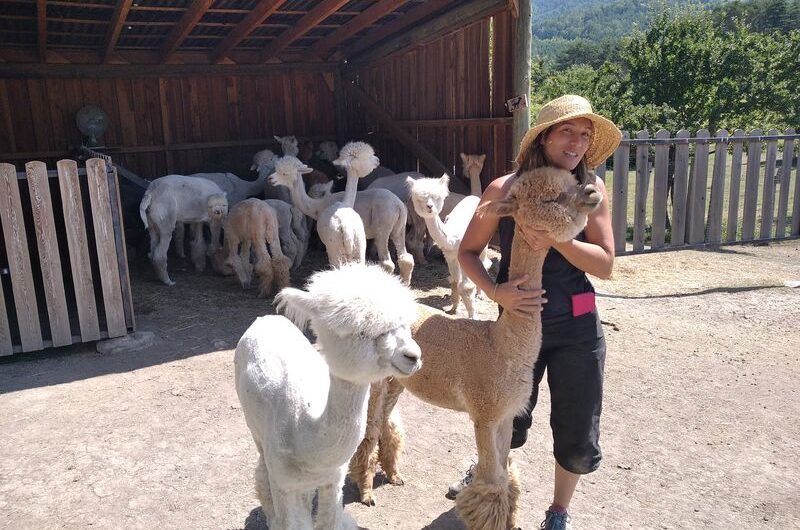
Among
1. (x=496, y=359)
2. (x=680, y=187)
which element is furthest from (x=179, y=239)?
(x=496, y=359)

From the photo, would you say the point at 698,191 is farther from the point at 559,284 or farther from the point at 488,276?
the point at 488,276

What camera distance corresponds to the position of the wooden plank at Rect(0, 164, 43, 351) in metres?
5.66

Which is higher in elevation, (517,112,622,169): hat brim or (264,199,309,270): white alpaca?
(517,112,622,169): hat brim

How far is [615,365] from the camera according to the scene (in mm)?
5602

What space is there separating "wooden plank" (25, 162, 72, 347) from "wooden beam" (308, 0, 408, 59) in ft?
18.7

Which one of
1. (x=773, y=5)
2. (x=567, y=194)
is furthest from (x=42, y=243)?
(x=773, y=5)

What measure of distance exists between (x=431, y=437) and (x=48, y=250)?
4.13 m

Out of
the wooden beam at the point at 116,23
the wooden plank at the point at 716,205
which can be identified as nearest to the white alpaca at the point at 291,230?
the wooden beam at the point at 116,23

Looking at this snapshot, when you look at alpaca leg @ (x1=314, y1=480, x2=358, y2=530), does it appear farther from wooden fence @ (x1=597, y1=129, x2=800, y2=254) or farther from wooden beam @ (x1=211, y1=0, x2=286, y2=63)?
wooden beam @ (x1=211, y1=0, x2=286, y2=63)

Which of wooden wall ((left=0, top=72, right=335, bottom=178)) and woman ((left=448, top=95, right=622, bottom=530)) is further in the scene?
wooden wall ((left=0, top=72, right=335, bottom=178))

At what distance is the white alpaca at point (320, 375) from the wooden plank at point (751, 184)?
856 centimetres

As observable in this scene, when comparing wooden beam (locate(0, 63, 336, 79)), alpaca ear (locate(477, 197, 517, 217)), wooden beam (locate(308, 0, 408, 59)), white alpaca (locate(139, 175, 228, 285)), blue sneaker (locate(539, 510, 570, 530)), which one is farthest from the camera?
wooden beam (locate(0, 63, 336, 79))

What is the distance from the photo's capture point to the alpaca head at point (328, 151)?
1309cm

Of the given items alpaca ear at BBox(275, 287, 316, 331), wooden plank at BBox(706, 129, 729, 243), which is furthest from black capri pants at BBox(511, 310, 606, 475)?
wooden plank at BBox(706, 129, 729, 243)
